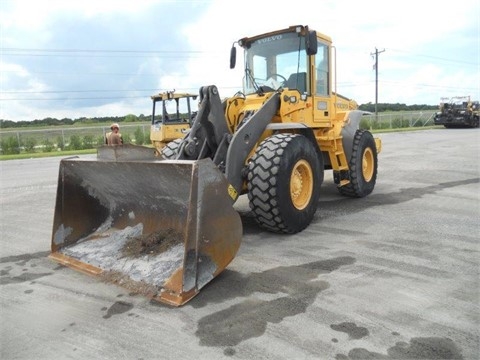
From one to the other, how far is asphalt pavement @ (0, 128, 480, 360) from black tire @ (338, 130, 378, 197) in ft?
5.11

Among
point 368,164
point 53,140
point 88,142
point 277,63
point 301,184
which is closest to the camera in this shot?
point 301,184

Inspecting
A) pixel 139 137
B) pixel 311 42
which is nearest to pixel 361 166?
pixel 311 42

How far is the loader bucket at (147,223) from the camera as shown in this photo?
353 centimetres

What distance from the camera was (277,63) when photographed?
21.3 feet

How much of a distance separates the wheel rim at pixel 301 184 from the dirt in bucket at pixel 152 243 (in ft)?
5.53

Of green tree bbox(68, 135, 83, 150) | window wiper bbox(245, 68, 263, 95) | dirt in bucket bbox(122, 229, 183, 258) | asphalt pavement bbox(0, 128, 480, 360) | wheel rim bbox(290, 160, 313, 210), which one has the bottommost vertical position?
asphalt pavement bbox(0, 128, 480, 360)

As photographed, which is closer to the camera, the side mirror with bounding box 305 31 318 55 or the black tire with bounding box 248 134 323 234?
the black tire with bounding box 248 134 323 234

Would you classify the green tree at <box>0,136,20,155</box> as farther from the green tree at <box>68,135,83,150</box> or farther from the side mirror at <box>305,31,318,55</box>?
the side mirror at <box>305,31,318,55</box>

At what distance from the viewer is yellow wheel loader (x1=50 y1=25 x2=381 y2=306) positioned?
3.66 metres

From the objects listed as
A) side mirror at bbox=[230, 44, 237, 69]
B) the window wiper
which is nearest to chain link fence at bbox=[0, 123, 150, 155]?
side mirror at bbox=[230, 44, 237, 69]

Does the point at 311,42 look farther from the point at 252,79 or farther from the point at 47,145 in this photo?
the point at 47,145

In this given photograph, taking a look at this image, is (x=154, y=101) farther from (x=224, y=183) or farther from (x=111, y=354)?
(x=111, y=354)

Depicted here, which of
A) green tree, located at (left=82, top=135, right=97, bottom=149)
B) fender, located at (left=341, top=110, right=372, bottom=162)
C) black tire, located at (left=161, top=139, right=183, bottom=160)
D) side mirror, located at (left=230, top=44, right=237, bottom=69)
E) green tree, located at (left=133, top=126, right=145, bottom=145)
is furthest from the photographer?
green tree, located at (left=133, top=126, right=145, bottom=145)

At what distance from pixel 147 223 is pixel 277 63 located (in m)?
3.39
